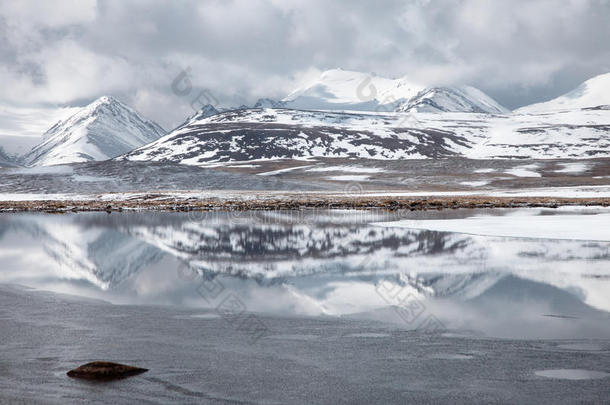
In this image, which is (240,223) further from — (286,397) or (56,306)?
(286,397)

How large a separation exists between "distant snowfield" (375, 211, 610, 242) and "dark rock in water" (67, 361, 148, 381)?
26295 mm

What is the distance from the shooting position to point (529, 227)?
124 ft

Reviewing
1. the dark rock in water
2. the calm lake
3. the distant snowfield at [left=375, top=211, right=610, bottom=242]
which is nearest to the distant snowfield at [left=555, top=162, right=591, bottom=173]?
the distant snowfield at [left=375, top=211, right=610, bottom=242]

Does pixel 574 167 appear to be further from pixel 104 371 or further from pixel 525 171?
pixel 104 371

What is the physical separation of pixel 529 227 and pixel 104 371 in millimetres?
32540

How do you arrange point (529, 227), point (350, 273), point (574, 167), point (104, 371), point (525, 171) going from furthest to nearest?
point (574, 167) < point (525, 171) < point (529, 227) < point (350, 273) < point (104, 371)

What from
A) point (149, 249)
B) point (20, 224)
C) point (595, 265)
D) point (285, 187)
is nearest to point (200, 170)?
point (285, 187)

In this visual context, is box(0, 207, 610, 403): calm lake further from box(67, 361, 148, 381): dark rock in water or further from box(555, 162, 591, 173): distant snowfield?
box(555, 162, 591, 173): distant snowfield

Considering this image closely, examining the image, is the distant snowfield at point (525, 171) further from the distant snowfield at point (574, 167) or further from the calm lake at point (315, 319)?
the calm lake at point (315, 319)

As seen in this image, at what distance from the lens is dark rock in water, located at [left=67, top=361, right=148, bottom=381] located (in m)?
10.0

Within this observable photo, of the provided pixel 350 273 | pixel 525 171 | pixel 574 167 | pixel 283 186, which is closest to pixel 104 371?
pixel 350 273

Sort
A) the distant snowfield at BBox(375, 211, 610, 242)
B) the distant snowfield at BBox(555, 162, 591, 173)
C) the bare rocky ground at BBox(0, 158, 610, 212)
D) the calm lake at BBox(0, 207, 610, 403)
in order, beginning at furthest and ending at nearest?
the distant snowfield at BBox(555, 162, 591, 173)
the bare rocky ground at BBox(0, 158, 610, 212)
the distant snowfield at BBox(375, 211, 610, 242)
the calm lake at BBox(0, 207, 610, 403)

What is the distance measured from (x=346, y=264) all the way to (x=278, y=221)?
2357 centimetres

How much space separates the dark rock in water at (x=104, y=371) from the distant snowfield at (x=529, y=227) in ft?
86.3
